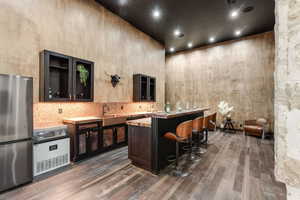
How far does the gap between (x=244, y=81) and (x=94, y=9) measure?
628cm

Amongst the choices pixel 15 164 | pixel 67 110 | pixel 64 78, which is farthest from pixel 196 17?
pixel 15 164

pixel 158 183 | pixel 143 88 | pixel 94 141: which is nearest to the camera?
pixel 158 183

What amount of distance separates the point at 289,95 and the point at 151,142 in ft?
7.92

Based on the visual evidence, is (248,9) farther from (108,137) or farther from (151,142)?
(108,137)

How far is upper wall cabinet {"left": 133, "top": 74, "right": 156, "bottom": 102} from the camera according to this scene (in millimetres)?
5105

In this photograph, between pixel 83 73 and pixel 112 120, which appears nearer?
pixel 83 73

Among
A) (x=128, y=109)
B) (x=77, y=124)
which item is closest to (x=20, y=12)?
(x=77, y=124)

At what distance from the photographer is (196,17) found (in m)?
4.56

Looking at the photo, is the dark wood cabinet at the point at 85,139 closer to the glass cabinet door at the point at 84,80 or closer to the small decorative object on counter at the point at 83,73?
the glass cabinet door at the point at 84,80

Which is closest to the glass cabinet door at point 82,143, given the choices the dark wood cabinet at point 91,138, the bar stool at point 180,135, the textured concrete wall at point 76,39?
the dark wood cabinet at point 91,138

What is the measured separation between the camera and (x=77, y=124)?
10.2 feet

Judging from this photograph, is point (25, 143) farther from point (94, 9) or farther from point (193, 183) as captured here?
point (94, 9)

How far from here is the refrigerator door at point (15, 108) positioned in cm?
211

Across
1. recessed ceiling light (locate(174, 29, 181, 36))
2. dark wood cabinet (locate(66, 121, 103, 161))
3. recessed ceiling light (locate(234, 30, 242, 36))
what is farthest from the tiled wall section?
recessed ceiling light (locate(234, 30, 242, 36))
